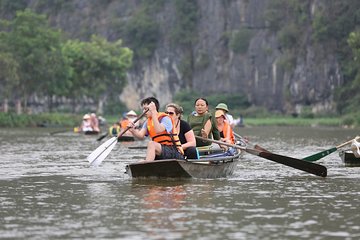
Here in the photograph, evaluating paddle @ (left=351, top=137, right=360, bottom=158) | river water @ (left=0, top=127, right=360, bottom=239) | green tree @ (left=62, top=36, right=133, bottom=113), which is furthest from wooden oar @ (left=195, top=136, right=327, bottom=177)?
green tree @ (left=62, top=36, right=133, bottom=113)

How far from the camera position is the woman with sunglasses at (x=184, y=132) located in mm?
21078

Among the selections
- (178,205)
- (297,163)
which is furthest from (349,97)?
(178,205)

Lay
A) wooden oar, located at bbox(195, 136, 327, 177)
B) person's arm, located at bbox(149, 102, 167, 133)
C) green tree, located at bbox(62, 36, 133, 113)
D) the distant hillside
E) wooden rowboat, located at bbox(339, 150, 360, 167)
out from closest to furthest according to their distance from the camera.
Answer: person's arm, located at bbox(149, 102, 167, 133) → wooden oar, located at bbox(195, 136, 327, 177) → wooden rowboat, located at bbox(339, 150, 360, 167) → green tree, located at bbox(62, 36, 133, 113) → the distant hillside

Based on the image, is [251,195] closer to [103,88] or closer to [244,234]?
[244,234]

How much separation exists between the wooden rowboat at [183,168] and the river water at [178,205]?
193mm

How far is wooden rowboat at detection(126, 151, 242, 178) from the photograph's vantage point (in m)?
20.4

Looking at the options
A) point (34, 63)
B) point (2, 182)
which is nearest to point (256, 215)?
point (2, 182)

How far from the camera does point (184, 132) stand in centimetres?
2133

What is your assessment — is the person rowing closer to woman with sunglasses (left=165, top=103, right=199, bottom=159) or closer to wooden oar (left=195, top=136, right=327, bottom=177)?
woman with sunglasses (left=165, top=103, right=199, bottom=159)

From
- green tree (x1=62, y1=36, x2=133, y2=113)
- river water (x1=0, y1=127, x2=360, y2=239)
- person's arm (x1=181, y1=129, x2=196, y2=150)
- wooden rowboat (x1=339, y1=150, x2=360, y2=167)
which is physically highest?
green tree (x1=62, y1=36, x2=133, y2=113)

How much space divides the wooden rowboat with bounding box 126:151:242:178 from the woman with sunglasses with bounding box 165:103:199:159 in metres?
0.30

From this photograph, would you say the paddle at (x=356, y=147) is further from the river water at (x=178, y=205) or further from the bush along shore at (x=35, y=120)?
the bush along shore at (x=35, y=120)

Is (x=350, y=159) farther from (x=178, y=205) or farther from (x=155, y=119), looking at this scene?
(x=178, y=205)

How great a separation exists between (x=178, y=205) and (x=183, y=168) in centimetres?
407
